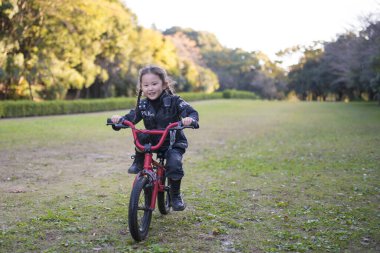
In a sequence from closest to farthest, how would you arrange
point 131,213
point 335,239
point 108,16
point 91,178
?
point 131,213 < point 335,239 < point 91,178 < point 108,16

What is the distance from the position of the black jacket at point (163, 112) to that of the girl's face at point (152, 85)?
2.9 inches

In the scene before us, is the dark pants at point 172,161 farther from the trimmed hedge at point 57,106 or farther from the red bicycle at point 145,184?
the trimmed hedge at point 57,106

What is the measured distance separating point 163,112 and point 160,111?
0.10 feet

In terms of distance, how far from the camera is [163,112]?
3824 millimetres

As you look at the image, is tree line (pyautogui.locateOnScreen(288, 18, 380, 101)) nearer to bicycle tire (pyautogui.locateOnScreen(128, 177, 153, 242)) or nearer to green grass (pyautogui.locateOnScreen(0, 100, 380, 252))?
green grass (pyautogui.locateOnScreen(0, 100, 380, 252))

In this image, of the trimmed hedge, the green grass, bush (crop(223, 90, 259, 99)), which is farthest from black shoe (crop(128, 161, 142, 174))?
bush (crop(223, 90, 259, 99))

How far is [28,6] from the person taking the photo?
21891mm

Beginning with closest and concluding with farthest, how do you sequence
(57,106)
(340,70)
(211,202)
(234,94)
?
(211,202) → (57,106) → (340,70) → (234,94)

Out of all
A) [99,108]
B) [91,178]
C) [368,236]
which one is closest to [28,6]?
[99,108]

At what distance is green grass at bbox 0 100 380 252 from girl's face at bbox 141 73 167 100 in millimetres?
1282

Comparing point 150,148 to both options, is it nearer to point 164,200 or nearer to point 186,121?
point 186,121

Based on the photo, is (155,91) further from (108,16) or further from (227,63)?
(227,63)

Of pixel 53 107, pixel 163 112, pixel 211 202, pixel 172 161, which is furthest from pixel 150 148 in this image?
pixel 53 107

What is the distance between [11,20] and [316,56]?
50568 millimetres
